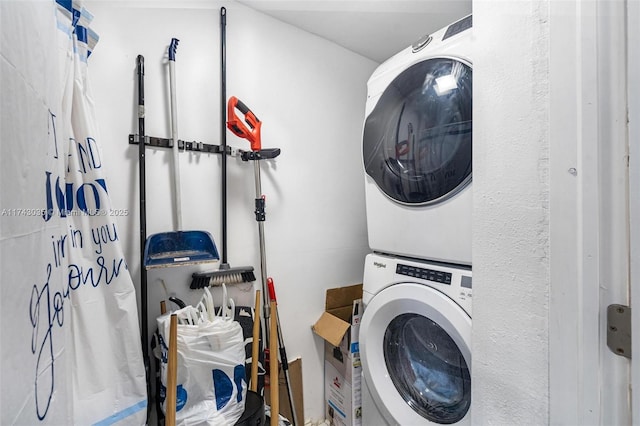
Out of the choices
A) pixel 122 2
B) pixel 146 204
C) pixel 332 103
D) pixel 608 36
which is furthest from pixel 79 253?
pixel 332 103

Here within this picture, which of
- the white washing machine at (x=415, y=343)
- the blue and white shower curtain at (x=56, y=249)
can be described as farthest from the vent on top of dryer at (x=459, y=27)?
the blue and white shower curtain at (x=56, y=249)

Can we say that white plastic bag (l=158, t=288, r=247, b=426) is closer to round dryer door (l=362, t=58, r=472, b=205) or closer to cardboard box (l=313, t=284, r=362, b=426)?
cardboard box (l=313, t=284, r=362, b=426)

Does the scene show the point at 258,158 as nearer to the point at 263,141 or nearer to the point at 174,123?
the point at 263,141

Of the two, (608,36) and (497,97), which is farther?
(497,97)

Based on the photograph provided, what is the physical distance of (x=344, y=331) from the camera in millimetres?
1434

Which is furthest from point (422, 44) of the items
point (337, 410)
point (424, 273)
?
point (337, 410)

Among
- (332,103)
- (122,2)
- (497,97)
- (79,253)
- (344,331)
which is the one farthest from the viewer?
(332,103)

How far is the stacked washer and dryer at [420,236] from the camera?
881 millimetres

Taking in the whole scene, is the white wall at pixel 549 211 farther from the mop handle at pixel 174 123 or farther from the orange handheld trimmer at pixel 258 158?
the mop handle at pixel 174 123

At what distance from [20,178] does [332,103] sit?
1539 mm

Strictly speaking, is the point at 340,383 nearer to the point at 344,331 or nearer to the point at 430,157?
the point at 344,331

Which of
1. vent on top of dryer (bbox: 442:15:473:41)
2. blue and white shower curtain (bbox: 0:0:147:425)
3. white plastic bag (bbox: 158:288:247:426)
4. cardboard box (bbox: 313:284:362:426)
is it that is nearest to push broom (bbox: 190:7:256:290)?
white plastic bag (bbox: 158:288:247:426)

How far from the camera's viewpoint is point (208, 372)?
931mm

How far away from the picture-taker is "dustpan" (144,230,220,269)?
1.04 meters
